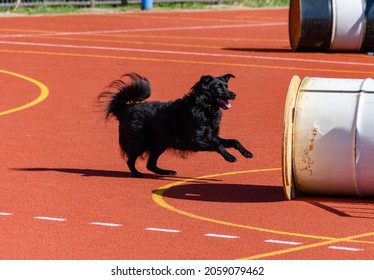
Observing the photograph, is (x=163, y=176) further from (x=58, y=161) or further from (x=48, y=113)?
(x=48, y=113)

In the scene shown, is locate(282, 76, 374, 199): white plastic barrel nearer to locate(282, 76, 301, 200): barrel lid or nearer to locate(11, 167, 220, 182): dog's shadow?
locate(282, 76, 301, 200): barrel lid

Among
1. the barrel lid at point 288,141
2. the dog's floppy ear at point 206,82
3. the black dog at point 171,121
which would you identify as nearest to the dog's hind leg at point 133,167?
the black dog at point 171,121

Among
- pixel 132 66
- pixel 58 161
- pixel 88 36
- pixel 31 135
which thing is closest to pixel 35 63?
pixel 132 66

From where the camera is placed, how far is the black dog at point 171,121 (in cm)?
1215

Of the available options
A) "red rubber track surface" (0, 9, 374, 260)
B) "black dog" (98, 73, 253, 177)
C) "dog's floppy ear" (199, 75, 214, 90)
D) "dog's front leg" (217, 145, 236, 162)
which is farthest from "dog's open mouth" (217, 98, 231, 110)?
"red rubber track surface" (0, 9, 374, 260)

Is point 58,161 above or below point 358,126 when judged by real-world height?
below

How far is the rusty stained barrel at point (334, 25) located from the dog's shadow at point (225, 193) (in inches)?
556

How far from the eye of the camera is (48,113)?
54.9 feet

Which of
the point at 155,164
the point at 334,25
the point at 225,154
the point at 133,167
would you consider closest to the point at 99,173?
the point at 133,167

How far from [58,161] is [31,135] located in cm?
175

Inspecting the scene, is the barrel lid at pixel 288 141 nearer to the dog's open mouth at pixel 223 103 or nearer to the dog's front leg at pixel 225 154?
the dog's front leg at pixel 225 154

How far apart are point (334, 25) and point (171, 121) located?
46.1 feet

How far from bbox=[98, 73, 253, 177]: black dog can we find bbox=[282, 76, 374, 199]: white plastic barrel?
3.10ft

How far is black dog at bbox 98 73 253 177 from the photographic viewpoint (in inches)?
478
